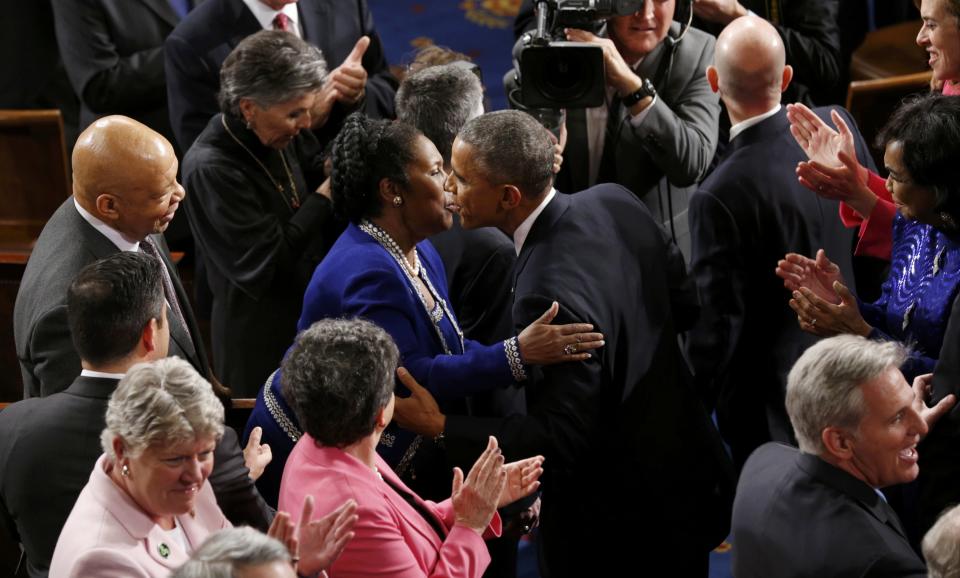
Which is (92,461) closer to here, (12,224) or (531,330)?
(531,330)

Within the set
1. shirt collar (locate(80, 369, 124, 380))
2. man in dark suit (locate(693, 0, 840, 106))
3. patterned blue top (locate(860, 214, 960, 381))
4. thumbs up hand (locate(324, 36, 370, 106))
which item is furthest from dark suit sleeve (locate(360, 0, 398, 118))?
shirt collar (locate(80, 369, 124, 380))

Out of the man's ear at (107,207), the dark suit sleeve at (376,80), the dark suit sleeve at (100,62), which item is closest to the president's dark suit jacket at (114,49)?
the dark suit sleeve at (100,62)

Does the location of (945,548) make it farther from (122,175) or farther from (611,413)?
(122,175)

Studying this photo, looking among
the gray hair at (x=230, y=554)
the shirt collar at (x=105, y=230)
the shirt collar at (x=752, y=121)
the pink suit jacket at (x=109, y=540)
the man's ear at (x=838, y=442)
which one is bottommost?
the pink suit jacket at (x=109, y=540)

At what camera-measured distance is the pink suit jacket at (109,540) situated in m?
2.47

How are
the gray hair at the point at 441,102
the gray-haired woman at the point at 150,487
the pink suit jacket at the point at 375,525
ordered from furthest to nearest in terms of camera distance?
the gray hair at the point at 441,102
the pink suit jacket at the point at 375,525
the gray-haired woman at the point at 150,487

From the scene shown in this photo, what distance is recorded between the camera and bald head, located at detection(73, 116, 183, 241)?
131 inches

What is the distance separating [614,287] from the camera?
338 cm

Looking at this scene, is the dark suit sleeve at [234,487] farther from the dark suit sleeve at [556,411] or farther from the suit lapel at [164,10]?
the suit lapel at [164,10]

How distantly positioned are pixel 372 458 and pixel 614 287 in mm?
832

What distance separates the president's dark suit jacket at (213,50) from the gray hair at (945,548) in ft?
9.02

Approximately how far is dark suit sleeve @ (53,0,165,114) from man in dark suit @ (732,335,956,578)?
10.2 ft

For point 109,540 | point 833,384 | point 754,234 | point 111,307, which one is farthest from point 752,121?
point 109,540

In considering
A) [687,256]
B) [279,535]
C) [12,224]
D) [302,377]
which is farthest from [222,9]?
[279,535]
